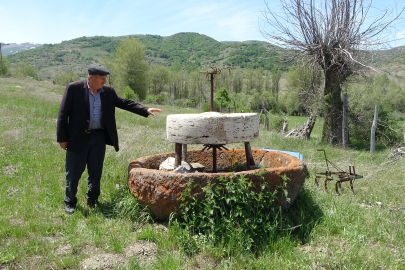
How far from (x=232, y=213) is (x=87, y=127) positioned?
234cm

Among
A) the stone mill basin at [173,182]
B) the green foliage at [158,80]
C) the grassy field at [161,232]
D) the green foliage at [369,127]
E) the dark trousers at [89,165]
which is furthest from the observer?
the green foliage at [158,80]

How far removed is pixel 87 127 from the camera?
4.13 m

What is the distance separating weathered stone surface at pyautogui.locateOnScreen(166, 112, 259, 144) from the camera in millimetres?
3865

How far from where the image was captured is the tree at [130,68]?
45906mm

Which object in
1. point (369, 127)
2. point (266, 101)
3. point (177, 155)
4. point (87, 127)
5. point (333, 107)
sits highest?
point (87, 127)

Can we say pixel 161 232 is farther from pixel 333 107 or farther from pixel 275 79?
pixel 275 79

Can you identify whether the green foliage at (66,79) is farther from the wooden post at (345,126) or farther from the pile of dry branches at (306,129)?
the wooden post at (345,126)

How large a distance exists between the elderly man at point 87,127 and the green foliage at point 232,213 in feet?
5.38

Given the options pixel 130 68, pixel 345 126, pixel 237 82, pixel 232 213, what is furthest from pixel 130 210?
pixel 237 82

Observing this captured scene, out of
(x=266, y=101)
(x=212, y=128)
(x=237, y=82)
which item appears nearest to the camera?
(x=212, y=128)

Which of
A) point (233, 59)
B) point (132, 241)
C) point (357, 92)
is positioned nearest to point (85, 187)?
point (132, 241)

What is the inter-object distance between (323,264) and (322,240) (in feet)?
1.69

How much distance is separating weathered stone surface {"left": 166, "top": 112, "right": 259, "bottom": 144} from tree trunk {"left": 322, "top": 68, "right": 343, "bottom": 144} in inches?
293

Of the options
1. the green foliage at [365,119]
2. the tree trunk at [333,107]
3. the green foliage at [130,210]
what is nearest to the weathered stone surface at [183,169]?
the green foliage at [130,210]
